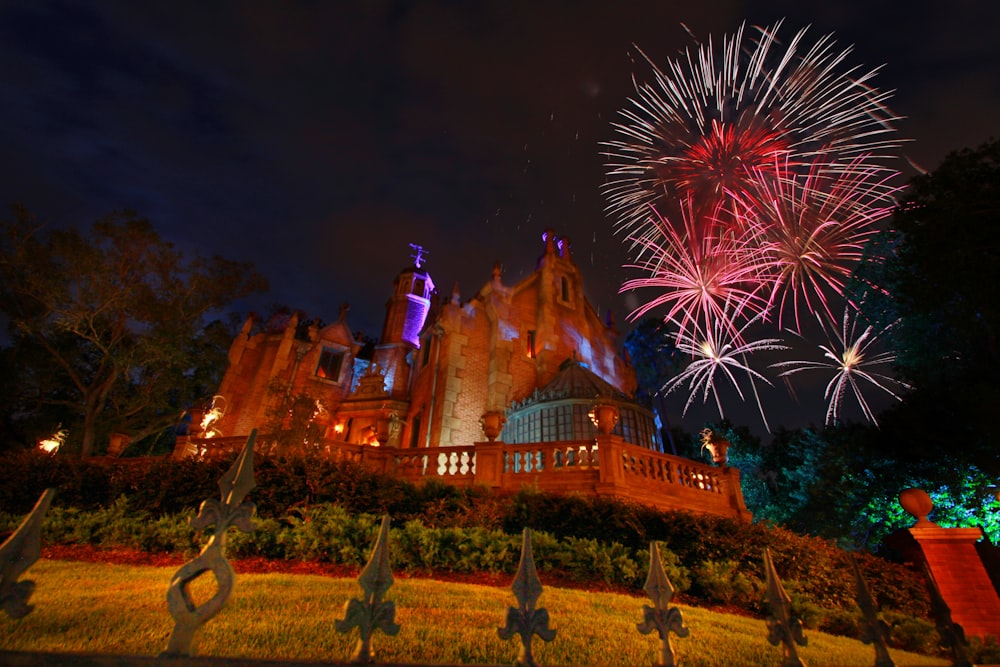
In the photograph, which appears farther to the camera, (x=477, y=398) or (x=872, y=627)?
(x=477, y=398)

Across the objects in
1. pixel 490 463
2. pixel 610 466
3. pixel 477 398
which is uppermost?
pixel 477 398

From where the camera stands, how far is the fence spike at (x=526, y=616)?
2.68 m

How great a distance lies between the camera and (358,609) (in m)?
2.59

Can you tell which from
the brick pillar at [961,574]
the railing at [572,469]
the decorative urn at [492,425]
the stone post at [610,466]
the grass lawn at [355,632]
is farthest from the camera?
the decorative urn at [492,425]

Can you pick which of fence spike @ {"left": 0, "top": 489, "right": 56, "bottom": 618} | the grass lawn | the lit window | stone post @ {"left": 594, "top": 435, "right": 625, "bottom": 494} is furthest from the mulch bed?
the lit window

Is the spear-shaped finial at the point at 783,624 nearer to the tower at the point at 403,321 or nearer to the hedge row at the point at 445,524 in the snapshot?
the hedge row at the point at 445,524

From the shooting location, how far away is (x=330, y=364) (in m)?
33.8

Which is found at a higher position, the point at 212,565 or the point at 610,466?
the point at 610,466

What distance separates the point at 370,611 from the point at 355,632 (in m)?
3.01

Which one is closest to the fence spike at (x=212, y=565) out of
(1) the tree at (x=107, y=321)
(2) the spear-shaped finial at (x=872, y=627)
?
(2) the spear-shaped finial at (x=872, y=627)

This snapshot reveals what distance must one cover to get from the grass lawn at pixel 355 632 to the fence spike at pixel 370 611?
6.82 feet

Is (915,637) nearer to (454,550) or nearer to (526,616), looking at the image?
(454,550)

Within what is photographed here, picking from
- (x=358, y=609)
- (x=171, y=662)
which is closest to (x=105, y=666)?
(x=171, y=662)

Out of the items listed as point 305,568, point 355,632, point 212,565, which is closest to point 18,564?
point 212,565
